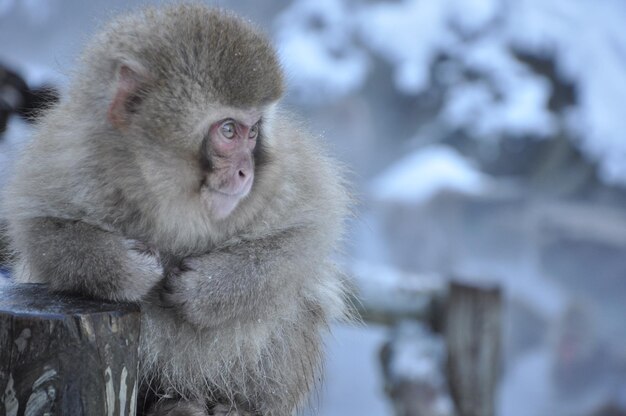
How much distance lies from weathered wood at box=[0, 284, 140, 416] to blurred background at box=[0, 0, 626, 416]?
526 centimetres

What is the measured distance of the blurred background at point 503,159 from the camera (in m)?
6.87

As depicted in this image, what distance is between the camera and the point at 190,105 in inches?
67.2

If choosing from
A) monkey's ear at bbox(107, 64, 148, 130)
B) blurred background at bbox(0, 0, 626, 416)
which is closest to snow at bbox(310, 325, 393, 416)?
blurred background at bbox(0, 0, 626, 416)

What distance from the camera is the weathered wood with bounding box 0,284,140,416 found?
136cm

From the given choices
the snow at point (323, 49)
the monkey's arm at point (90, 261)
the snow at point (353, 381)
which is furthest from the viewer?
the snow at point (353, 381)

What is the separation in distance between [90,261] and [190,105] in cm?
42

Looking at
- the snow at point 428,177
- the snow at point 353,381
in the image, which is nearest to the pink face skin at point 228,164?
the snow at point 353,381

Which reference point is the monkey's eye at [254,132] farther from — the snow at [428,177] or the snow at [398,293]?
the snow at [428,177]

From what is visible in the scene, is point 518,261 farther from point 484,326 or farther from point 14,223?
point 14,223

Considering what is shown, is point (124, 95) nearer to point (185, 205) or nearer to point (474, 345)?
point (185, 205)

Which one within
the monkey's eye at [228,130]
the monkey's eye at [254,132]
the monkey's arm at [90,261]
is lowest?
the monkey's arm at [90,261]

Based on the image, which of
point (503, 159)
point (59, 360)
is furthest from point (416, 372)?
point (59, 360)

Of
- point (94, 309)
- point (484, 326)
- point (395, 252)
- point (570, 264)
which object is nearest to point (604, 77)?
point (570, 264)

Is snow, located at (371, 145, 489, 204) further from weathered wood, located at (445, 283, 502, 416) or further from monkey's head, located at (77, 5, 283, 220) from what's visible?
monkey's head, located at (77, 5, 283, 220)
